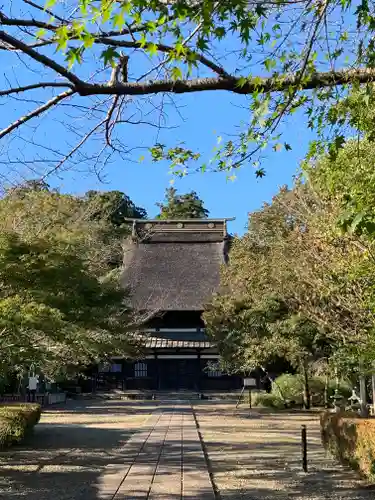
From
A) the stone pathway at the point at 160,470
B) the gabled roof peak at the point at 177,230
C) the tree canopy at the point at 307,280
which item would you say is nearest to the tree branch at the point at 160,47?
the tree canopy at the point at 307,280

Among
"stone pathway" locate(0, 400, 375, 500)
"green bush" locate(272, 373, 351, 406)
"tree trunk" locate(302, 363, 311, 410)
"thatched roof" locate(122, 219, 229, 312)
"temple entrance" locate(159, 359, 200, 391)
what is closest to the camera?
"stone pathway" locate(0, 400, 375, 500)

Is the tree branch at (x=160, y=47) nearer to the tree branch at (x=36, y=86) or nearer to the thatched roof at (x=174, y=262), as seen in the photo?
the tree branch at (x=36, y=86)

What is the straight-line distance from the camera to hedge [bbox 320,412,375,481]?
8.51 meters

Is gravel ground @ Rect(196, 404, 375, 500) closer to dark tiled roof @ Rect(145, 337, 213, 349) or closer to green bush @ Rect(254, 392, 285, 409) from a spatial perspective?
green bush @ Rect(254, 392, 285, 409)

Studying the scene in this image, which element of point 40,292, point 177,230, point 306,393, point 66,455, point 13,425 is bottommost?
point 66,455

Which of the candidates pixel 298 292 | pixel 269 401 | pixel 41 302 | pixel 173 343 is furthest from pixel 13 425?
pixel 173 343

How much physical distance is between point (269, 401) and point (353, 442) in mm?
15277

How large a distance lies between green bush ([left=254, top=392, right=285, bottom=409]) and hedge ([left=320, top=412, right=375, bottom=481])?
12139 mm

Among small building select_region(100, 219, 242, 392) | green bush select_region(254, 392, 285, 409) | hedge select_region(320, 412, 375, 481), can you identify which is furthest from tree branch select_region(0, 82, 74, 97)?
small building select_region(100, 219, 242, 392)

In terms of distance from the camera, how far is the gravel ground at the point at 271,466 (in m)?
8.21

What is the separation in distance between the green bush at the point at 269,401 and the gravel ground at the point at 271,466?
207 inches

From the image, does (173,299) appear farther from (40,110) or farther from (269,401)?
(40,110)

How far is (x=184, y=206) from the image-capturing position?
59250 millimetres

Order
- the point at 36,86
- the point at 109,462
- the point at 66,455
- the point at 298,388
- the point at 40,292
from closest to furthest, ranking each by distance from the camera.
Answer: the point at 36,86 → the point at 109,462 → the point at 40,292 → the point at 66,455 → the point at 298,388
